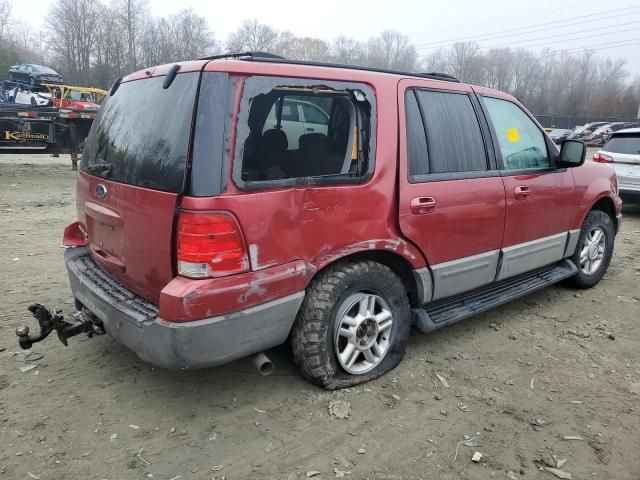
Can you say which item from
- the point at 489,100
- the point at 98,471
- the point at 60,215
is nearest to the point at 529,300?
the point at 489,100

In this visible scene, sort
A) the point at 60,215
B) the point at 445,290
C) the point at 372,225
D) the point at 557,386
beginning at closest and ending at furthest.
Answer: the point at 372,225 < the point at 557,386 < the point at 445,290 < the point at 60,215

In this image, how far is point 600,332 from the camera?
159 inches

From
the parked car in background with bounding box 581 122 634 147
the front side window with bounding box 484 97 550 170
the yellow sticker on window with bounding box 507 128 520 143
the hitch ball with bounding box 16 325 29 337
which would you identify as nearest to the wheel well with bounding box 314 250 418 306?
the front side window with bounding box 484 97 550 170

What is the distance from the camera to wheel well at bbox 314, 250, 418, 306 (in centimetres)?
305

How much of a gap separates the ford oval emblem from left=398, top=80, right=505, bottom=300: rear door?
1727 mm

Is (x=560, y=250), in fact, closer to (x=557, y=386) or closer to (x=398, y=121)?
(x=557, y=386)

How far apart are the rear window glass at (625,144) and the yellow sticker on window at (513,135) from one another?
5.89m

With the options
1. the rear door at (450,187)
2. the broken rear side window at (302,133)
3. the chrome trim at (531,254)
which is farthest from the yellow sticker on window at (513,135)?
the broken rear side window at (302,133)

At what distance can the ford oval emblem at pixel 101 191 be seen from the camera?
2.93m

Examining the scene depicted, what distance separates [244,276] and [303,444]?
0.92 metres

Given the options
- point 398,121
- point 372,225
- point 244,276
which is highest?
point 398,121

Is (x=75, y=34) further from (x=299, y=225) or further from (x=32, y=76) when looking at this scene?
(x=299, y=225)

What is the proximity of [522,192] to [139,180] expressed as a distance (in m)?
2.71

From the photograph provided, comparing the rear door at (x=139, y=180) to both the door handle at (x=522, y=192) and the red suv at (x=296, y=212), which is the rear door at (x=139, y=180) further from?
the door handle at (x=522, y=192)
